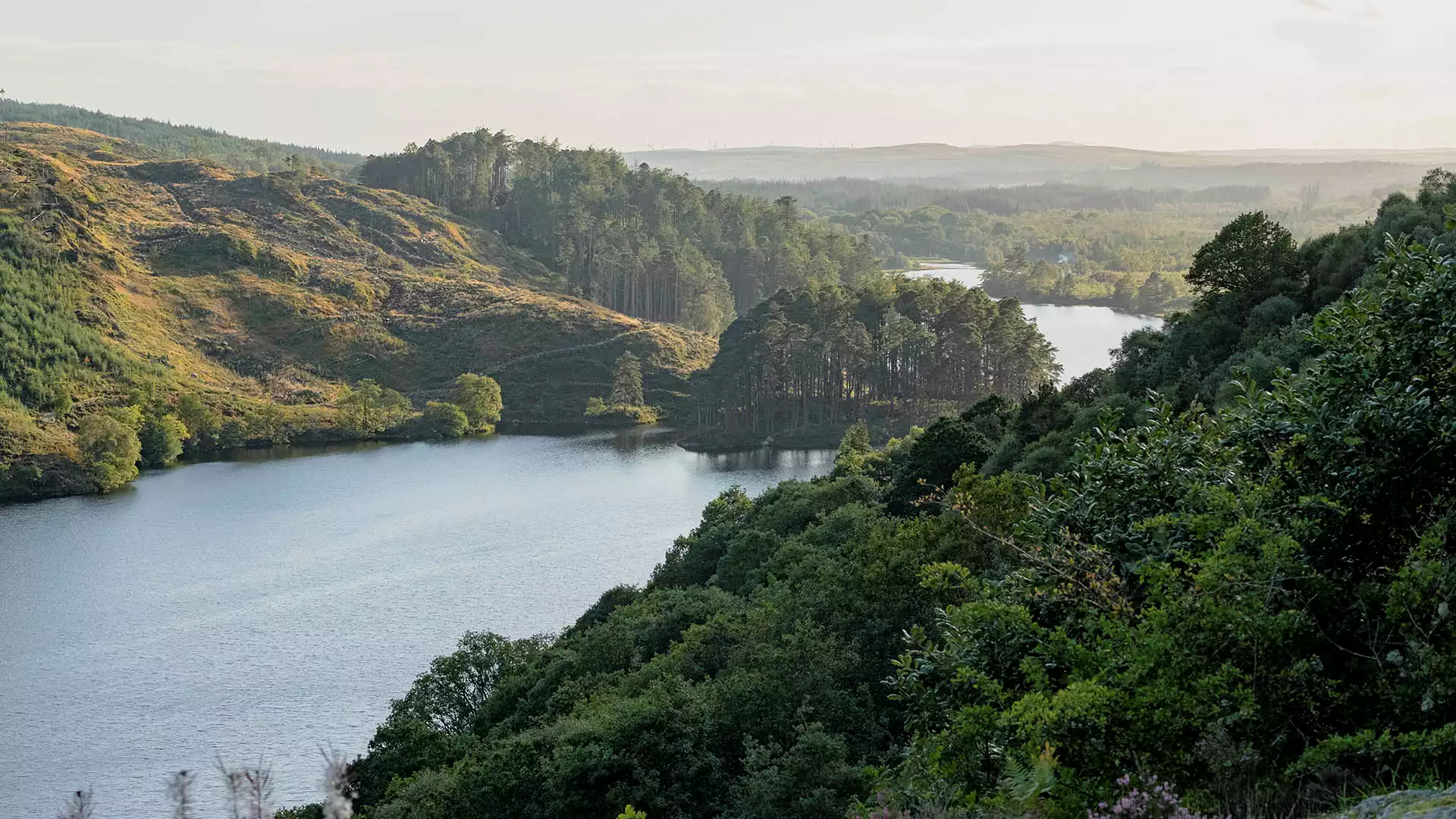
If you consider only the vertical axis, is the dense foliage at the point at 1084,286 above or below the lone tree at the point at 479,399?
above

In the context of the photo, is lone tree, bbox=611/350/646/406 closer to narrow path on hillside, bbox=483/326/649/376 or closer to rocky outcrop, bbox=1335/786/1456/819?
narrow path on hillside, bbox=483/326/649/376

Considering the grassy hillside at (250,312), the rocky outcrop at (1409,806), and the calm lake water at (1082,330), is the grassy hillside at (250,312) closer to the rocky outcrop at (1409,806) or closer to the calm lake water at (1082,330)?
the calm lake water at (1082,330)

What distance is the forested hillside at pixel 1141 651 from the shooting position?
32.0 feet

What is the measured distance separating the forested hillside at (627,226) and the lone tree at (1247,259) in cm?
9640

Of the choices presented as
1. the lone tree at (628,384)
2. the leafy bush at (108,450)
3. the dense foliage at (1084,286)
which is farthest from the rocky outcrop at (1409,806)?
the dense foliage at (1084,286)

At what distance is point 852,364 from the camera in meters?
98.4

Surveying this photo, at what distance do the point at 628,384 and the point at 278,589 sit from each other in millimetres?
54777

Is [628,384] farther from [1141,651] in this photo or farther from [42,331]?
[1141,651]

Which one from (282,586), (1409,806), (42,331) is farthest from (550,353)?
(1409,806)

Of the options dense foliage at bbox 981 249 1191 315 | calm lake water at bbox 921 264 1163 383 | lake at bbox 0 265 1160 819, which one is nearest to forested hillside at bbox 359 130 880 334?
dense foliage at bbox 981 249 1191 315

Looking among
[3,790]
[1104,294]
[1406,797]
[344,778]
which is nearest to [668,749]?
[1406,797]

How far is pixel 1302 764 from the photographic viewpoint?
924 cm

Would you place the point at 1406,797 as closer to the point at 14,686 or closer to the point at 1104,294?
the point at 14,686

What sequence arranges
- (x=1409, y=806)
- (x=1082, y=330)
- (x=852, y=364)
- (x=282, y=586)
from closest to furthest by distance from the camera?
(x=1409, y=806) → (x=282, y=586) → (x=852, y=364) → (x=1082, y=330)
